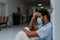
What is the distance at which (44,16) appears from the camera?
5.57 ft

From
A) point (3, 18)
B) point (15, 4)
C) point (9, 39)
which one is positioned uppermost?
point (15, 4)

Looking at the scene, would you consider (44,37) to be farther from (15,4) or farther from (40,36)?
(15,4)

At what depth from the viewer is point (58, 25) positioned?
0.59 m

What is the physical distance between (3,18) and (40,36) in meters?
9.62

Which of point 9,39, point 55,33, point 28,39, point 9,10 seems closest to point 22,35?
point 28,39

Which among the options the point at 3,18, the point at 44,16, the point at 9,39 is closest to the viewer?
the point at 44,16

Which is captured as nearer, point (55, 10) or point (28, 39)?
point (55, 10)

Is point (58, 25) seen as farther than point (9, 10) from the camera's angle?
No

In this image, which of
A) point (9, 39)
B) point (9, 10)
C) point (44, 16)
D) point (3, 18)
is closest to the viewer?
point (44, 16)

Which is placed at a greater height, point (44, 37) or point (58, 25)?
point (58, 25)

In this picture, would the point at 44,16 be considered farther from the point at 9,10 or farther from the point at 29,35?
the point at 9,10

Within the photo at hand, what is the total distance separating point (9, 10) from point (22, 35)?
12.1 meters

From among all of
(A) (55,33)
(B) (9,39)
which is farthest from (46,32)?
(B) (9,39)

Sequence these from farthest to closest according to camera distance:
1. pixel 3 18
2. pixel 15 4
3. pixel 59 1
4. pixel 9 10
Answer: pixel 15 4
pixel 9 10
pixel 3 18
pixel 59 1
